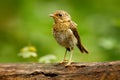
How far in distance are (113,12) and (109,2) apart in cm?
41

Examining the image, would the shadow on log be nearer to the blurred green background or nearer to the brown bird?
the brown bird

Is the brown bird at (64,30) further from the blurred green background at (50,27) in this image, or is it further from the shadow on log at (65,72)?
the blurred green background at (50,27)

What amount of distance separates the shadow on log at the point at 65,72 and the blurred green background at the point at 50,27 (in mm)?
2303

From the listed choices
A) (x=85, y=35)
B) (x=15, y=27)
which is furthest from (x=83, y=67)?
(x=15, y=27)

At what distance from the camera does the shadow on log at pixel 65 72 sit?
22.7 ft

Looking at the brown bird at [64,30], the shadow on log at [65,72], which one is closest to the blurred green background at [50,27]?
the brown bird at [64,30]

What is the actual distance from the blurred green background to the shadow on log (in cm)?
230

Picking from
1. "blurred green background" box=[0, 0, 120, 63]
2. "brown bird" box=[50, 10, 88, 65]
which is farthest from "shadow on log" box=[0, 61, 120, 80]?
"blurred green background" box=[0, 0, 120, 63]

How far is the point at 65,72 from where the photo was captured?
7.08m

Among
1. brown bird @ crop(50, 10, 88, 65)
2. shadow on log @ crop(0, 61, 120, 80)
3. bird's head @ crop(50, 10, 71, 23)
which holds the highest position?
bird's head @ crop(50, 10, 71, 23)

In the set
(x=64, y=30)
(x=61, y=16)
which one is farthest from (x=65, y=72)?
(x=61, y=16)

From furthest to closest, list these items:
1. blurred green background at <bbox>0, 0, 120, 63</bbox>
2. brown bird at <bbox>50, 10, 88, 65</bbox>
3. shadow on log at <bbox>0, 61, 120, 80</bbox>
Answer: blurred green background at <bbox>0, 0, 120, 63</bbox>, brown bird at <bbox>50, 10, 88, 65</bbox>, shadow on log at <bbox>0, 61, 120, 80</bbox>

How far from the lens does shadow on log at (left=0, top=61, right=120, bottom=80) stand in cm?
692

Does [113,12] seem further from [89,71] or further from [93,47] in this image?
[89,71]
